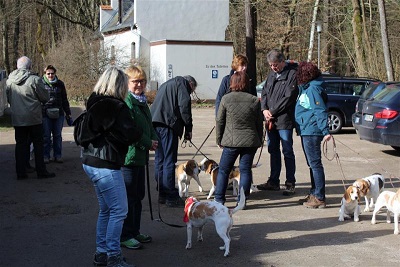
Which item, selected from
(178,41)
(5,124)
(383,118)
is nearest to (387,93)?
(383,118)

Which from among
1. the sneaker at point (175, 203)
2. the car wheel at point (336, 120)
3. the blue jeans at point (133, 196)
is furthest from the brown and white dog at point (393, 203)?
the car wheel at point (336, 120)

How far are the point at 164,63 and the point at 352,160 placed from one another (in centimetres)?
2306

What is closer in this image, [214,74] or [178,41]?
[178,41]

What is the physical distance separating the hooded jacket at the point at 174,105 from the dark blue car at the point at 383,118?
6.15 m

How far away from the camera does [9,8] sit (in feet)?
129

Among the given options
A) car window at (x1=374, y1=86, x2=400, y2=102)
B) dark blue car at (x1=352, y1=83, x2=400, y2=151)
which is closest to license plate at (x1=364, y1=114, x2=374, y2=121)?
dark blue car at (x1=352, y1=83, x2=400, y2=151)

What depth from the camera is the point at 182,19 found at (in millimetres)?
37031

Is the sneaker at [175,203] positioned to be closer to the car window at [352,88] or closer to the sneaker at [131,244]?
the sneaker at [131,244]

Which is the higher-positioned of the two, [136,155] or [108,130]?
[108,130]

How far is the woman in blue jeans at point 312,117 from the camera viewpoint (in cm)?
768

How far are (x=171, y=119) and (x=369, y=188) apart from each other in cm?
270

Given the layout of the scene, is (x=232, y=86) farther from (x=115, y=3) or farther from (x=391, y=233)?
(x=115, y=3)

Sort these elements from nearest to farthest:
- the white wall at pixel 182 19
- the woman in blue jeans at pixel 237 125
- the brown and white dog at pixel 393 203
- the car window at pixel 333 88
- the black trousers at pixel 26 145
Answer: the brown and white dog at pixel 393 203
the woman in blue jeans at pixel 237 125
the black trousers at pixel 26 145
the car window at pixel 333 88
the white wall at pixel 182 19

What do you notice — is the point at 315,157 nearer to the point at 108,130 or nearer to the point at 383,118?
the point at 108,130
